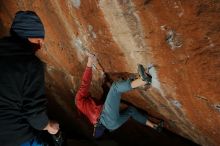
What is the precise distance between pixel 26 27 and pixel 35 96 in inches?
23.4

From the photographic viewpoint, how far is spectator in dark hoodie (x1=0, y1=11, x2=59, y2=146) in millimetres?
2963

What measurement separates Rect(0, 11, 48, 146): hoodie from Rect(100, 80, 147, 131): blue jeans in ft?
4.29

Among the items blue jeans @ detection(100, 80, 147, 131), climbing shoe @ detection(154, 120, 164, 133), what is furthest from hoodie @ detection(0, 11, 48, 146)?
climbing shoe @ detection(154, 120, 164, 133)

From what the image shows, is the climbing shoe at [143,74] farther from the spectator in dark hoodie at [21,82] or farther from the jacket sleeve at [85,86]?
the spectator in dark hoodie at [21,82]

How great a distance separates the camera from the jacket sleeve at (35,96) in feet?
9.95

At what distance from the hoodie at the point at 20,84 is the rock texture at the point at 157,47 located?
89cm

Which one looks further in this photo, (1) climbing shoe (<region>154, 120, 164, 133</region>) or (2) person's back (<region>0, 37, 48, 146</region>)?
(1) climbing shoe (<region>154, 120, 164, 133</region>)

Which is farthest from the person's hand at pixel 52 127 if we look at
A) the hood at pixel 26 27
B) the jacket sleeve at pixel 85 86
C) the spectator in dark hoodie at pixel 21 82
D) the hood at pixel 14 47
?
the jacket sleeve at pixel 85 86

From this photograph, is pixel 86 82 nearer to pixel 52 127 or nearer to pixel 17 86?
pixel 52 127

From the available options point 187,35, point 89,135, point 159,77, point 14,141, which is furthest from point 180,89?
point 89,135

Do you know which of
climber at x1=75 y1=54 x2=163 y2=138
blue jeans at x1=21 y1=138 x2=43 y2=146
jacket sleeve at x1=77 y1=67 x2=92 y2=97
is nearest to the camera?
blue jeans at x1=21 y1=138 x2=43 y2=146

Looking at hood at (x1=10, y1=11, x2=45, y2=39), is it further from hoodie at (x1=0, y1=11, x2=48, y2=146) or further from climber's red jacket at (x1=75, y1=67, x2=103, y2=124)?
climber's red jacket at (x1=75, y1=67, x2=103, y2=124)

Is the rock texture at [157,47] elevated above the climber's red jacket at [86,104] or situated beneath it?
elevated above

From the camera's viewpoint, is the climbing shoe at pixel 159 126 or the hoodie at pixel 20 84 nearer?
the hoodie at pixel 20 84
